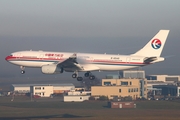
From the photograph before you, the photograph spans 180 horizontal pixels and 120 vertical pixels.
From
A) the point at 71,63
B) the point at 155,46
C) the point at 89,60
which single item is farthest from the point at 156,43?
the point at 71,63

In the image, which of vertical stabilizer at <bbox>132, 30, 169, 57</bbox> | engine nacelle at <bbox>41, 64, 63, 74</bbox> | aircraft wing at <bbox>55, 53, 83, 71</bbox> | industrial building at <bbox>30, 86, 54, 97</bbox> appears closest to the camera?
aircraft wing at <bbox>55, 53, 83, 71</bbox>

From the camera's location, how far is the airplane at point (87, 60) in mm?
92500

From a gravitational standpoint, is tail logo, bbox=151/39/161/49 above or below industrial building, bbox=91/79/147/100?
above

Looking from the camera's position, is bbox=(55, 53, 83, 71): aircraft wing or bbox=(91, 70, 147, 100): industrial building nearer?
bbox=(55, 53, 83, 71): aircraft wing

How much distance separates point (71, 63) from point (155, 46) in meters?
14.7

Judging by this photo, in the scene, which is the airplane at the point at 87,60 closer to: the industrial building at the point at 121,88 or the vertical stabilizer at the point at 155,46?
the vertical stabilizer at the point at 155,46

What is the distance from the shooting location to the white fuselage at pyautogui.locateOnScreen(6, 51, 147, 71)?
9262 centimetres

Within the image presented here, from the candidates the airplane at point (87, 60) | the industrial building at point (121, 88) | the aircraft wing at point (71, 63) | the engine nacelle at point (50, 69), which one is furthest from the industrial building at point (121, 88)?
the engine nacelle at point (50, 69)

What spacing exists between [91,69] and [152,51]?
1094 centimetres

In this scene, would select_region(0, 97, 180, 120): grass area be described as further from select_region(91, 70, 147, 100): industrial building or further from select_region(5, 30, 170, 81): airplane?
select_region(5, 30, 170, 81): airplane

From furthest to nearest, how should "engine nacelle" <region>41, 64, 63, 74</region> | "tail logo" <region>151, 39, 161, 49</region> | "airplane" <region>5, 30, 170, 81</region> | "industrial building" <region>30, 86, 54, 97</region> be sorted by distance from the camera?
"industrial building" <region>30, 86, 54, 97</region>, "tail logo" <region>151, 39, 161, 49</region>, "airplane" <region>5, 30, 170, 81</region>, "engine nacelle" <region>41, 64, 63, 74</region>

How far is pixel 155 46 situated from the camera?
95438 millimetres

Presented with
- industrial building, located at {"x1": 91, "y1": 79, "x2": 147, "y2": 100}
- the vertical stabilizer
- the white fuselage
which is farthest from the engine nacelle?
industrial building, located at {"x1": 91, "y1": 79, "x2": 147, "y2": 100}

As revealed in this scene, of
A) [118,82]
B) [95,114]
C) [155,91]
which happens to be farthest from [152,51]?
[155,91]
